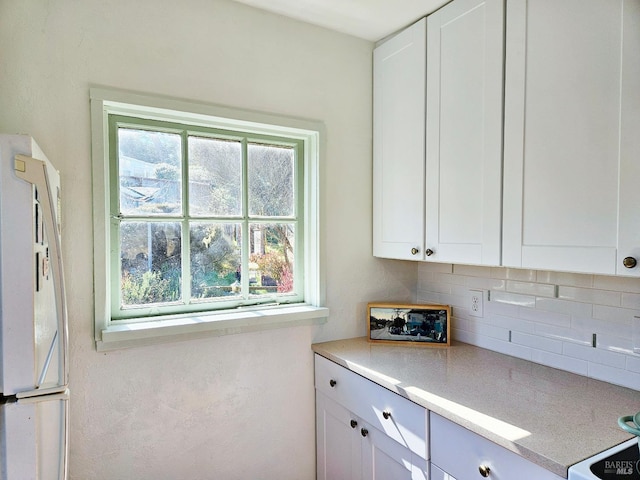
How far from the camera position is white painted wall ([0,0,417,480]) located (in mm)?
1437

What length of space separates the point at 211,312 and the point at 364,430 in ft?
2.63

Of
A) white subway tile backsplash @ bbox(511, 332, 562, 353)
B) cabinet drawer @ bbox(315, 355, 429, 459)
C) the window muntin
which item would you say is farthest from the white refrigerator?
white subway tile backsplash @ bbox(511, 332, 562, 353)

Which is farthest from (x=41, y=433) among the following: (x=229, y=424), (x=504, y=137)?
(x=504, y=137)

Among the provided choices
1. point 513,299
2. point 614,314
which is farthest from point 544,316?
point 614,314

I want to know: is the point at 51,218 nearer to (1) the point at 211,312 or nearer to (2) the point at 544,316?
(1) the point at 211,312

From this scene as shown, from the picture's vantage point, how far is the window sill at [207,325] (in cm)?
152

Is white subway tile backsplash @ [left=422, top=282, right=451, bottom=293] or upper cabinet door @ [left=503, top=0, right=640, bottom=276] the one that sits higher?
upper cabinet door @ [left=503, top=0, right=640, bottom=276]

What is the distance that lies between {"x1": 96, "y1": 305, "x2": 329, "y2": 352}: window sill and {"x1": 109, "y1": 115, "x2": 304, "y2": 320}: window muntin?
81mm

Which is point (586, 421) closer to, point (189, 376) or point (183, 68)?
point (189, 376)

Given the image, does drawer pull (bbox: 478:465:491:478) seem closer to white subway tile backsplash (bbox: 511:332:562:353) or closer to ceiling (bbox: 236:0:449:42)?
white subway tile backsplash (bbox: 511:332:562:353)

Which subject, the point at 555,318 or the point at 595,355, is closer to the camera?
the point at 595,355

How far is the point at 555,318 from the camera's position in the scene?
1617 millimetres

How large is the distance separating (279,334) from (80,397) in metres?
0.80

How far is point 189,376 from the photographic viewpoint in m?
1.67
